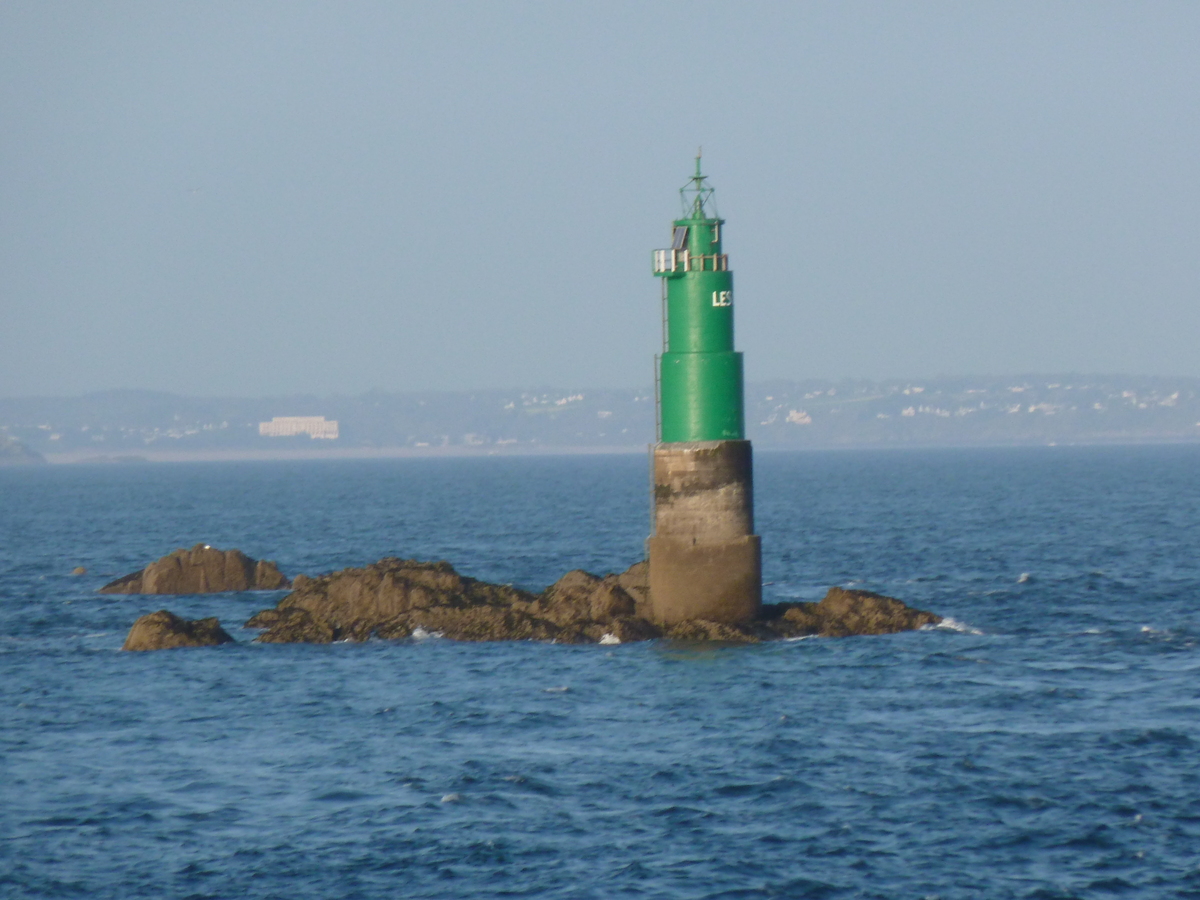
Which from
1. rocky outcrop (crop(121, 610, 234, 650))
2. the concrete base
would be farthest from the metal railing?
rocky outcrop (crop(121, 610, 234, 650))

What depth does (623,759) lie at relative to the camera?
26750 millimetres

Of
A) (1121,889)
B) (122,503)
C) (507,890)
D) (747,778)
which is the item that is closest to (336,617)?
(747,778)

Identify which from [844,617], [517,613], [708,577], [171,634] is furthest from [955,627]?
[171,634]

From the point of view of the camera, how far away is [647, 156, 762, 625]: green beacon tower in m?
36.4

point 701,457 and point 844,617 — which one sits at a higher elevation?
point 701,457

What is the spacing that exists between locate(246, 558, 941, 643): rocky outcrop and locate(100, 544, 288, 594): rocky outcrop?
34.5ft

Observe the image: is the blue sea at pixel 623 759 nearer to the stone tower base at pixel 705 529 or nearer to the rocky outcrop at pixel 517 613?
the rocky outcrop at pixel 517 613

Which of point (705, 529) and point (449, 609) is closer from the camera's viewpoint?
point (705, 529)

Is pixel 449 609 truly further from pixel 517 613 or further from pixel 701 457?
pixel 701 457

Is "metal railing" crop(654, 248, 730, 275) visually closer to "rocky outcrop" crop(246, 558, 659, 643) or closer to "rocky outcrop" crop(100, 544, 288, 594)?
"rocky outcrop" crop(246, 558, 659, 643)

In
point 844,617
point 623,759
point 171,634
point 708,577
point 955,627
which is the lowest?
point 623,759

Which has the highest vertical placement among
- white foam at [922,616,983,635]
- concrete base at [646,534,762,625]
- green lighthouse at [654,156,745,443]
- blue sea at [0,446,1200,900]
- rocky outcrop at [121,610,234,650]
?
green lighthouse at [654,156,745,443]

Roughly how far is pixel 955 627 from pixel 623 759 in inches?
584

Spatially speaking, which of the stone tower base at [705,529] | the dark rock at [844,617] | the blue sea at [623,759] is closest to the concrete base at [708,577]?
the stone tower base at [705,529]
